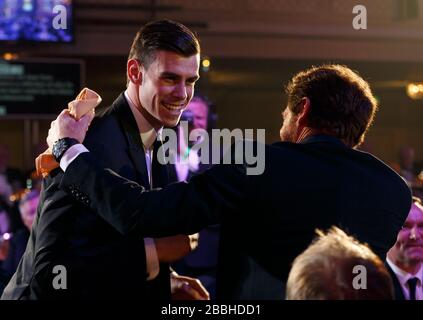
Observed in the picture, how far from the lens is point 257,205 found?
191 cm

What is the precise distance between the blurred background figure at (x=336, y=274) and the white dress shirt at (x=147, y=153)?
71 centimetres

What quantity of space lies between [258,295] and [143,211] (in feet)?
1.18

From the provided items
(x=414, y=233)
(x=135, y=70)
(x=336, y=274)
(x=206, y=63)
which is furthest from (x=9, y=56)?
(x=336, y=274)

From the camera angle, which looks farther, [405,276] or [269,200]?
[405,276]

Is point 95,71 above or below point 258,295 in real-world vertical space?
above

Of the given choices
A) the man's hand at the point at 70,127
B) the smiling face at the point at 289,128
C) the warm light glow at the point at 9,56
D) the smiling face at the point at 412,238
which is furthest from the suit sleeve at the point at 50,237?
the warm light glow at the point at 9,56

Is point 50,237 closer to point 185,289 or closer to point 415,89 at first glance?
point 185,289

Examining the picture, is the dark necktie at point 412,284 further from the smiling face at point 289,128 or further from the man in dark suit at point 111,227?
the smiling face at point 289,128

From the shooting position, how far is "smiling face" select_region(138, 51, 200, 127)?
2.14 meters

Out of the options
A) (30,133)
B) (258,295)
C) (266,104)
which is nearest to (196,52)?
(258,295)

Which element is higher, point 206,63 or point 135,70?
point 206,63

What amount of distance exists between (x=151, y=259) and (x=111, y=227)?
0.48 feet

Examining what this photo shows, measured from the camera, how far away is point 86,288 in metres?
1.99

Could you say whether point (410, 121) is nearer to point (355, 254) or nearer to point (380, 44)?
point (380, 44)
